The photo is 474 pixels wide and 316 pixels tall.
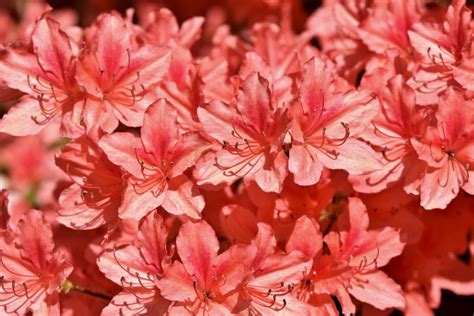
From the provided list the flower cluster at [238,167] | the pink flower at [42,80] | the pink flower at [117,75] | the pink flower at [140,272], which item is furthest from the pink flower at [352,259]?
the pink flower at [42,80]

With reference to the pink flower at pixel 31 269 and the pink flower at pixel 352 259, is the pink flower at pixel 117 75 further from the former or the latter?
the pink flower at pixel 352 259

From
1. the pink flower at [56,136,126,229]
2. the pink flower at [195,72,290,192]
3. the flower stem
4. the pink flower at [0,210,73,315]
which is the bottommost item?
the flower stem

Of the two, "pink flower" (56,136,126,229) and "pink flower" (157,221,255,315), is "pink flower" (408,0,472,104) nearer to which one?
"pink flower" (157,221,255,315)

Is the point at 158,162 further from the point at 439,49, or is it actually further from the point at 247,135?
the point at 439,49

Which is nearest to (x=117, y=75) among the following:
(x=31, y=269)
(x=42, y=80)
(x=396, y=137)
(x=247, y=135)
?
(x=42, y=80)

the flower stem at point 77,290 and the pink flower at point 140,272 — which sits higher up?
the pink flower at point 140,272

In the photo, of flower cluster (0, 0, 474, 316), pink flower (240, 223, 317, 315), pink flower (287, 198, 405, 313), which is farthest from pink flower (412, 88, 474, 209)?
pink flower (240, 223, 317, 315)

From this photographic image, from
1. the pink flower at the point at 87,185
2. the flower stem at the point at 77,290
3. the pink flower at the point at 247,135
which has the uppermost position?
the pink flower at the point at 247,135
